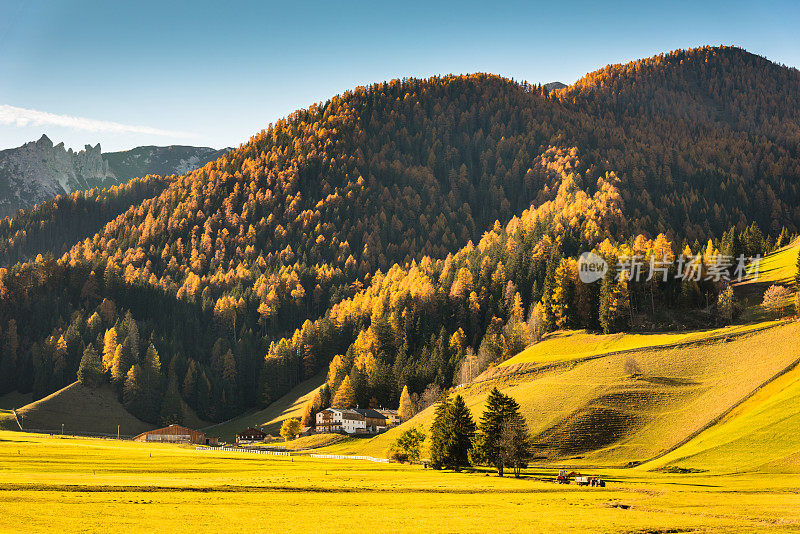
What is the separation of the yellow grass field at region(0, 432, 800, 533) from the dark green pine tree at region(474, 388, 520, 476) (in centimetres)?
729

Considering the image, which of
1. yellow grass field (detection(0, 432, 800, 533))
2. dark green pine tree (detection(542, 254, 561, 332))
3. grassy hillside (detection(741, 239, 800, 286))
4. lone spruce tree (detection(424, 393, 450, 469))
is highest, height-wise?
grassy hillside (detection(741, 239, 800, 286))

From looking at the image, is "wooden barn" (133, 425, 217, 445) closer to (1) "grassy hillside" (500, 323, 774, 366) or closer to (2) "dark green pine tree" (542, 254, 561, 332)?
(1) "grassy hillside" (500, 323, 774, 366)

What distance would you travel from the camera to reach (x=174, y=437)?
182 m

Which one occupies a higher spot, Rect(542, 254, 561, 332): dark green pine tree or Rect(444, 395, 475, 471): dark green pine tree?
Rect(542, 254, 561, 332): dark green pine tree

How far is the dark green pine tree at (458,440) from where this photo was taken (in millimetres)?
100750

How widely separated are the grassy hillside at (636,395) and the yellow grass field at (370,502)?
19.0 metres

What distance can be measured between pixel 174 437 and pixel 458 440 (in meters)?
102

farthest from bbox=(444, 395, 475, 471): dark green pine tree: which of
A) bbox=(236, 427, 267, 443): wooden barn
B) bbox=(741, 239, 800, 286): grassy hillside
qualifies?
bbox=(741, 239, 800, 286): grassy hillside

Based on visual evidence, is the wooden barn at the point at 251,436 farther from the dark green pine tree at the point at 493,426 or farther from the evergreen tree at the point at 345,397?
the dark green pine tree at the point at 493,426

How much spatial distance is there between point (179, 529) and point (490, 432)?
56399mm

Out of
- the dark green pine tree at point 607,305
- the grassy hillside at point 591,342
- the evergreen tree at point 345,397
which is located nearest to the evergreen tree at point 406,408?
the evergreen tree at point 345,397

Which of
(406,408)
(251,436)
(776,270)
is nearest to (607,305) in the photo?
(776,270)

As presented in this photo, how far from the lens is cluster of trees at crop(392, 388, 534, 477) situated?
3602 inches

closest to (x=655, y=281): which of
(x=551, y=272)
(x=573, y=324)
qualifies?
(x=573, y=324)
